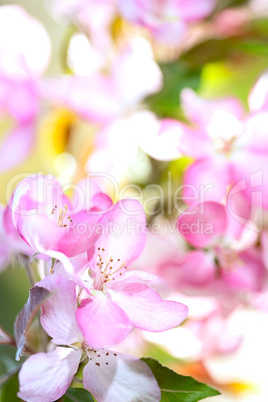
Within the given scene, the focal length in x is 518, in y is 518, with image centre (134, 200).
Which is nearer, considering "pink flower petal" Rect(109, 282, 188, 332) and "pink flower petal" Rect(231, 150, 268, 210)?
"pink flower petal" Rect(109, 282, 188, 332)

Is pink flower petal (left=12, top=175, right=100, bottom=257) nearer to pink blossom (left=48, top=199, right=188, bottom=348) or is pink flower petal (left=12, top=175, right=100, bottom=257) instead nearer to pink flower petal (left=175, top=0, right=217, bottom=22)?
pink blossom (left=48, top=199, right=188, bottom=348)

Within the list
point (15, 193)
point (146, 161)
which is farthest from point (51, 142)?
point (15, 193)

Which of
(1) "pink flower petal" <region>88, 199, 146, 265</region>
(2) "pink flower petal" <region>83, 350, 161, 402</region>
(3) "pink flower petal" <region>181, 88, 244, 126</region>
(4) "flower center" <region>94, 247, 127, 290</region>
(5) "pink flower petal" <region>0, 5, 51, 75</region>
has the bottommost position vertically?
(2) "pink flower petal" <region>83, 350, 161, 402</region>

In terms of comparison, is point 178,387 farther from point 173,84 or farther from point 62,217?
point 173,84

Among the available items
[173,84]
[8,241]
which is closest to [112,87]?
[173,84]

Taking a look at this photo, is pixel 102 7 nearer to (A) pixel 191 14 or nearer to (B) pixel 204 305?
(A) pixel 191 14

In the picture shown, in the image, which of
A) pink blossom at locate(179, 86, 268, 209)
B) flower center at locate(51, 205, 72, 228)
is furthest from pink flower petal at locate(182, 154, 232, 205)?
flower center at locate(51, 205, 72, 228)
